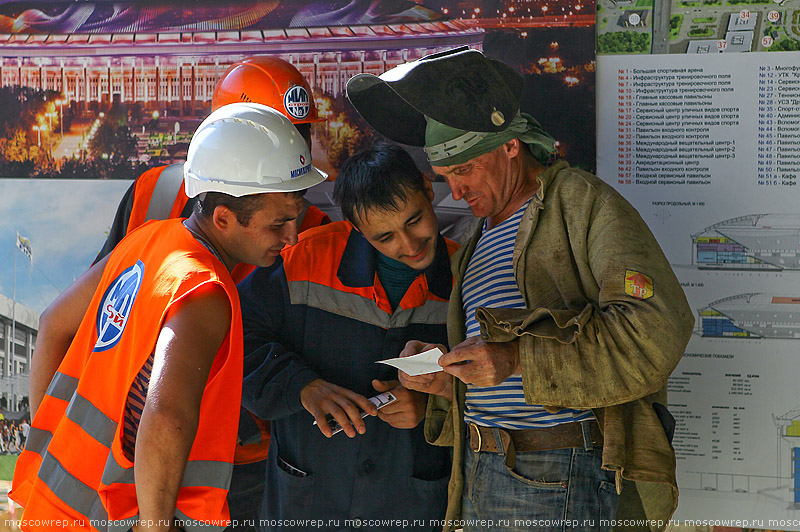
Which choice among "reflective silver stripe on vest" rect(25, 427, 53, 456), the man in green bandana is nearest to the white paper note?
the man in green bandana

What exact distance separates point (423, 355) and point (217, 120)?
0.99 metres

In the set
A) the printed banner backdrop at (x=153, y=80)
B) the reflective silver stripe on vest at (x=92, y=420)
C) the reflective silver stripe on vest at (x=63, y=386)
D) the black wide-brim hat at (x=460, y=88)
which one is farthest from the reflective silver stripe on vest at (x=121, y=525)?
the printed banner backdrop at (x=153, y=80)

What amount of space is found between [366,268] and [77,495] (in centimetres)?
→ 118

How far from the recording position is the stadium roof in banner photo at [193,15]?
3184mm

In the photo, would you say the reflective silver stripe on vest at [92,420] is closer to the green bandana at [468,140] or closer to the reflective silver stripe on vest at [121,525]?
the reflective silver stripe on vest at [121,525]

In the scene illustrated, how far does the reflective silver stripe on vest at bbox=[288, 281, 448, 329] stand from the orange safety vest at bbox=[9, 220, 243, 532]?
2.24 ft

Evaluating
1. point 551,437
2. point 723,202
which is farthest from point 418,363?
point 723,202

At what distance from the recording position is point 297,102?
2.83m

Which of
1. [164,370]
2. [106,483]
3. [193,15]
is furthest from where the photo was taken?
[193,15]

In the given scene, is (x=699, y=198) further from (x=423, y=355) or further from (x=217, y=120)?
(x=217, y=120)

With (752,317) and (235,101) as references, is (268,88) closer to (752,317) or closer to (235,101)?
(235,101)

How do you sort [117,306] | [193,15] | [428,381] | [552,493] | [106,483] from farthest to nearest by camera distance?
[193,15] → [428,381] → [552,493] → [117,306] → [106,483]

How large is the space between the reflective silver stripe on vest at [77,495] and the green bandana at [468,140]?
1.42 metres

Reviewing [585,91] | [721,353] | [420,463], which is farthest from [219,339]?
[721,353]
